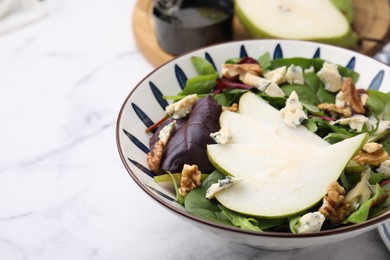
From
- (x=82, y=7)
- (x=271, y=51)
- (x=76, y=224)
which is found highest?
(x=271, y=51)

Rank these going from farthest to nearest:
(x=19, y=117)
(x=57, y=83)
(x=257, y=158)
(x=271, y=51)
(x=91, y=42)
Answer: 1. (x=91, y=42)
2. (x=57, y=83)
3. (x=19, y=117)
4. (x=271, y=51)
5. (x=257, y=158)

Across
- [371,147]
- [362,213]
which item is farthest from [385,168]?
[362,213]

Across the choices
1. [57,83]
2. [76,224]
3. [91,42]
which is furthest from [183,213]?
[91,42]

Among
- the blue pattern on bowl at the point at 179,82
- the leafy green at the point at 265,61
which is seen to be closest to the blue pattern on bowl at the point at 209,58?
the blue pattern on bowl at the point at 179,82

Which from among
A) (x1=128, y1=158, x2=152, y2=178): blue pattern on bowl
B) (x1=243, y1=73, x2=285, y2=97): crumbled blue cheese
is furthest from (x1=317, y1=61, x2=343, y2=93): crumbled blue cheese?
(x1=128, y1=158, x2=152, y2=178): blue pattern on bowl

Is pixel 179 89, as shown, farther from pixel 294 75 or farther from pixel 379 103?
pixel 379 103

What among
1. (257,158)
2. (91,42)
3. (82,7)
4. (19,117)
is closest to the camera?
(257,158)

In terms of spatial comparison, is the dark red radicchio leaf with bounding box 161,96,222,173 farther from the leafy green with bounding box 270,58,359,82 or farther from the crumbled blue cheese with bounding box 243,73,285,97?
the leafy green with bounding box 270,58,359,82

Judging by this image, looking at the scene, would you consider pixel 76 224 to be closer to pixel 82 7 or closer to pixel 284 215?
pixel 284 215
